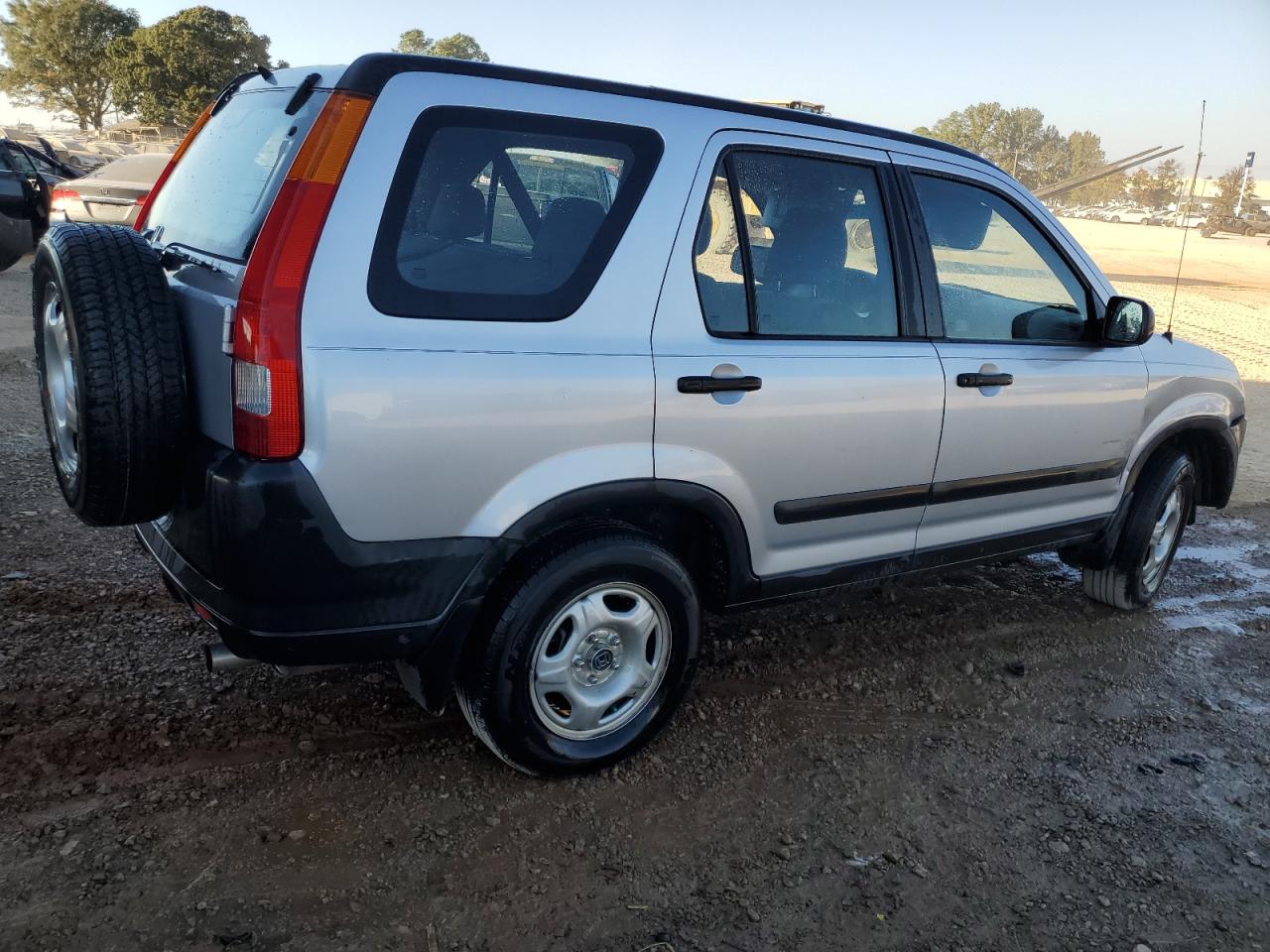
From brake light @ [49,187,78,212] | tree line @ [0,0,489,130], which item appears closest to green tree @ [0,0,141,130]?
tree line @ [0,0,489,130]

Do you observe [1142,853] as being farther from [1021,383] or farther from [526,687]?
[526,687]

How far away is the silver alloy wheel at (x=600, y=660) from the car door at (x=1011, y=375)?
1.20 metres

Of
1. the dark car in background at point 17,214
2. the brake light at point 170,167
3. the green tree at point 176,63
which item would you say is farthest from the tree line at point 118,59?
the brake light at point 170,167

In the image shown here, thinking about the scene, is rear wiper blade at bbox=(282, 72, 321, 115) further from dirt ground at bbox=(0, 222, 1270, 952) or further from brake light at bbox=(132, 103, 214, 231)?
dirt ground at bbox=(0, 222, 1270, 952)

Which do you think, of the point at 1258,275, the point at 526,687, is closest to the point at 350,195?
the point at 526,687

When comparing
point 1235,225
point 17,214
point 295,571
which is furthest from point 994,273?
point 1235,225

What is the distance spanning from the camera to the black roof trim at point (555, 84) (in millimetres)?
2369

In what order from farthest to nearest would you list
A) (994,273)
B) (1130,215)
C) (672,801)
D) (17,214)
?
(1130,215)
(17,214)
(994,273)
(672,801)

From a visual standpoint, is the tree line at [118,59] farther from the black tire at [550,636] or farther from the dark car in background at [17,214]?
the black tire at [550,636]

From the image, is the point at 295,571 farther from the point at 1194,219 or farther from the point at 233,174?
the point at 1194,219

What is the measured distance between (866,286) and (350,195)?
70.7 inches

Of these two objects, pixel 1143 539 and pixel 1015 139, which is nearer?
pixel 1143 539

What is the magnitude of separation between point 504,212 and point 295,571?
110 cm

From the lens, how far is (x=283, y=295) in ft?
7.29
